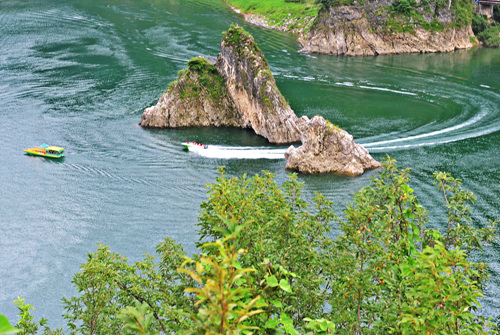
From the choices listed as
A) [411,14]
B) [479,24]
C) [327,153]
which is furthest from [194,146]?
[479,24]

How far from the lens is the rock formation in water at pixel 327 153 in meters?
55.2

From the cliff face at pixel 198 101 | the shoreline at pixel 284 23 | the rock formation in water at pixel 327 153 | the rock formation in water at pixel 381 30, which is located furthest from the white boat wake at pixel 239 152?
the shoreline at pixel 284 23

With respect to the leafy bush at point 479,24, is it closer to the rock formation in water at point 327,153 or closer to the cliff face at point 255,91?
the cliff face at point 255,91

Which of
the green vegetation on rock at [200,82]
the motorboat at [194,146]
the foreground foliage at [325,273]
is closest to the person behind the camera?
the foreground foliage at [325,273]

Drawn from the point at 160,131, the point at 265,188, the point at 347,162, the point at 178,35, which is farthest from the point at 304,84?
the point at 265,188

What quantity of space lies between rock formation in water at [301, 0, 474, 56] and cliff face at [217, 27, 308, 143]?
182 ft

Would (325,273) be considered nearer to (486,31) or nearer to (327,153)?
(327,153)

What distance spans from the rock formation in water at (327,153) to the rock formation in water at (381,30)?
A: 71.4 metres

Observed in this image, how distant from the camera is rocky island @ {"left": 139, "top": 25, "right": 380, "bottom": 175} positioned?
183ft

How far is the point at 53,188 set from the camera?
5197cm

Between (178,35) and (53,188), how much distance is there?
8106 centimetres

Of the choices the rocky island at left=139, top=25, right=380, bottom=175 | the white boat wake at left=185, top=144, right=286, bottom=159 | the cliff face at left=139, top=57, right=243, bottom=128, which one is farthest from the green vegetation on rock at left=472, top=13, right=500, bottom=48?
the white boat wake at left=185, top=144, right=286, bottom=159

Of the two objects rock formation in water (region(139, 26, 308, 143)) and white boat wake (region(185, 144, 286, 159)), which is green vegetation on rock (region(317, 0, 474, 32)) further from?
white boat wake (region(185, 144, 286, 159))

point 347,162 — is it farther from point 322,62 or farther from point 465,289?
point 322,62
